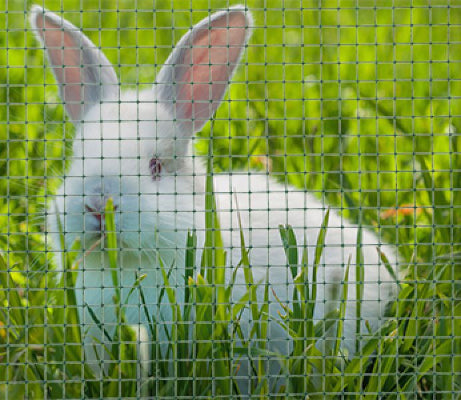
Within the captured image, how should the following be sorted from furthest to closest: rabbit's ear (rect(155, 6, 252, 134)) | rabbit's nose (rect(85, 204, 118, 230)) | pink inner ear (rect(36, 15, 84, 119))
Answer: pink inner ear (rect(36, 15, 84, 119)) → rabbit's ear (rect(155, 6, 252, 134)) → rabbit's nose (rect(85, 204, 118, 230))

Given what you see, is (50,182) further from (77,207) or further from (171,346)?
(171,346)

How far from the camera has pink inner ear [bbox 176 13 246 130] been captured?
292 cm

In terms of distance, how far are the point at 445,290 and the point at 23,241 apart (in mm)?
1705

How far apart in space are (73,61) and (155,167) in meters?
0.54

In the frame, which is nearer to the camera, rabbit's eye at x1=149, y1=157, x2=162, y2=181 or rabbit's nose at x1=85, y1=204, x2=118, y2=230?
rabbit's nose at x1=85, y1=204, x2=118, y2=230

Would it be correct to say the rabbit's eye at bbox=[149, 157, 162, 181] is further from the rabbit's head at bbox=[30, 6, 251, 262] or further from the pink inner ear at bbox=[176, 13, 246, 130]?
the pink inner ear at bbox=[176, 13, 246, 130]

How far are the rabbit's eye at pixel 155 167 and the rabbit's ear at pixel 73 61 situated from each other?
0.98ft

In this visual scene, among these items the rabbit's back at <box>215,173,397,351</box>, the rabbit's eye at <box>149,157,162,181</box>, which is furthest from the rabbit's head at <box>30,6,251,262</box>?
the rabbit's back at <box>215,173,397,351</box>

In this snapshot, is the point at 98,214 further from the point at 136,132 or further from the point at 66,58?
the point at 66,58

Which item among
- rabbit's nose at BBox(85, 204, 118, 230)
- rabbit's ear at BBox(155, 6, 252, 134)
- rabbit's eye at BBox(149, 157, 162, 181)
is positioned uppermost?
rabbit's ear at BBox(155, 6, 252, 134)

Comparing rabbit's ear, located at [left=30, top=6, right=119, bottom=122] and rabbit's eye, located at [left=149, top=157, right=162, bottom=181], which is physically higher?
rabbit's ear, located at [left=30, top=6, right=119, bottom=122]

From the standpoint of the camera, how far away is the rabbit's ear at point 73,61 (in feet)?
9.80

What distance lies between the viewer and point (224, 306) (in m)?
2.51

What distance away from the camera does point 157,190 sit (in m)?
2.99
